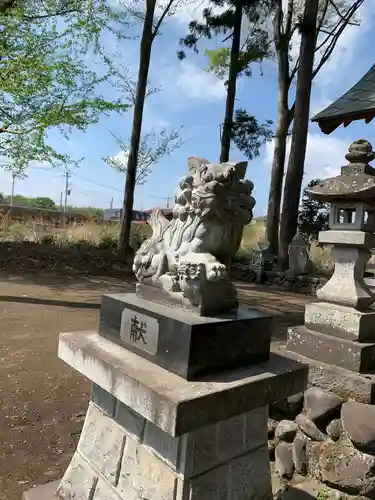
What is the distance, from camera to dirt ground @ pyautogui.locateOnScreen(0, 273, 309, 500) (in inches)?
106

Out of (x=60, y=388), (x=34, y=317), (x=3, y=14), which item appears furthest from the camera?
(x=3, y=14)

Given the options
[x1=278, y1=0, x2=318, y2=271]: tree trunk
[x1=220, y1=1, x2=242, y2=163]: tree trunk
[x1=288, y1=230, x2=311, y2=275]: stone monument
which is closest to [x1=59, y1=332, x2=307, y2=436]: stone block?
[x1=278, y1=0, x2=318, y2=271]: tree trunk

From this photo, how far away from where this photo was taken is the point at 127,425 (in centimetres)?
171

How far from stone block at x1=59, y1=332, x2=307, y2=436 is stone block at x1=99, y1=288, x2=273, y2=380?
0.13 feet

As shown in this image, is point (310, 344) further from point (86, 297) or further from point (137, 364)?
point (86, 297)

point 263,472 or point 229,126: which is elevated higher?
point 229,126

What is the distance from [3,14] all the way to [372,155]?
929 centimetres

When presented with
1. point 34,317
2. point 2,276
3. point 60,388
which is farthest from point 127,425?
point 2,276

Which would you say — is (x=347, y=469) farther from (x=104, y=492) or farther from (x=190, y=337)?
(x=190, y=337)

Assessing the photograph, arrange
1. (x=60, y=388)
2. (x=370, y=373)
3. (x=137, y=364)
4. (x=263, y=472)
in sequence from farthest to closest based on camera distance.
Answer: (x=60, y=388) → (x=370, y=373) → (x=263, y=472) → (x=137, y=364)

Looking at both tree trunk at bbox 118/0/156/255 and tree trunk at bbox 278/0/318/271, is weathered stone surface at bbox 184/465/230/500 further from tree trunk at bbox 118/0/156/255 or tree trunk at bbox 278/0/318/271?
tree trunk at bbox 118/0/156/255

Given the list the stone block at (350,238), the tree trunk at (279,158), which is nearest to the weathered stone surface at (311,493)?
the stone block at (350,238)

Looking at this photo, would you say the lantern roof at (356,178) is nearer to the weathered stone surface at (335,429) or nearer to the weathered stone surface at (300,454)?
the weathered stone surface at (335,429)

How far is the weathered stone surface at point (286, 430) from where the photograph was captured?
279 centimetres
